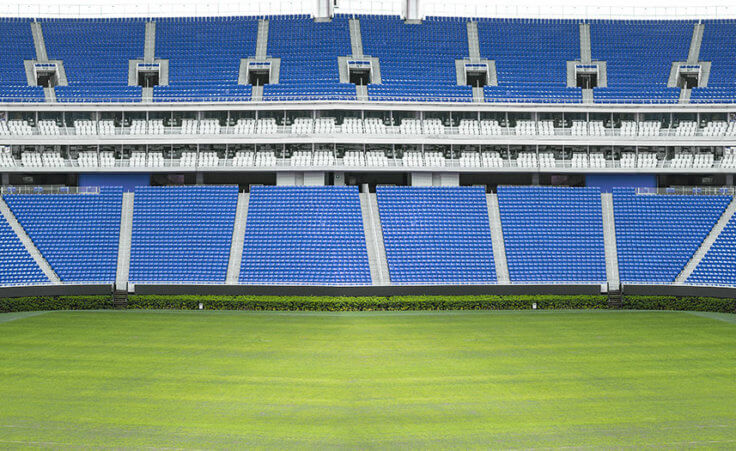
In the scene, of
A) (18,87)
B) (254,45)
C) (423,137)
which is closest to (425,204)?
(423,137)

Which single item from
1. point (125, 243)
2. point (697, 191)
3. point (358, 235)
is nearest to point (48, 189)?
point (125, 243)

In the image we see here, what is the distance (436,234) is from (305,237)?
8.30 meters

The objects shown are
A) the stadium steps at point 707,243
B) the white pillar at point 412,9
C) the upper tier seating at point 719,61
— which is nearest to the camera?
the stadium steps at point 707,243

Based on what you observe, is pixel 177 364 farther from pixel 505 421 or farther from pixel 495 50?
pixel 495 50

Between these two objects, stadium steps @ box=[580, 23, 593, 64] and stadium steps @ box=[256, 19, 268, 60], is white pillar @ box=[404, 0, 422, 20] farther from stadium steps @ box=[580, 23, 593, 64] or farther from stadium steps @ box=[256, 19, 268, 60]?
stadium steps @ box=[580, 23, 593, 64]

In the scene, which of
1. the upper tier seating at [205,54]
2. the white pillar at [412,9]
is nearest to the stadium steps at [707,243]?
the white pillar at [412,9]

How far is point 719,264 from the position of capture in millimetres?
40438

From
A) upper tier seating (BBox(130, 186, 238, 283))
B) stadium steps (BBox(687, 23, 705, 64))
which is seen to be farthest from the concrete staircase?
stadium steps (BBox(687, 23, 705, 64))

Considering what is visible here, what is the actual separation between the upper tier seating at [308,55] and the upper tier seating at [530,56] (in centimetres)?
1093

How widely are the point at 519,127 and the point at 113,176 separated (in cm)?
2929

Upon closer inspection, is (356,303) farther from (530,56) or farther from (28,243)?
(530,56)

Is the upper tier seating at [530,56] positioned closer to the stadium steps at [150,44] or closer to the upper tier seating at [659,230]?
the upper tier seating at [659,230]

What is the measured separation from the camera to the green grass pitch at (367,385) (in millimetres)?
15359

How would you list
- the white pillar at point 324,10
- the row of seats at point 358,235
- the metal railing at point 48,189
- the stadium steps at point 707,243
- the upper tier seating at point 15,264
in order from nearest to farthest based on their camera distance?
the upper tier seating at point 15,264 < the stadium steps at point 707,243 < the row of seats at point 358,235 < the metal railing at point 48,189 < the white pillar at point 324,10
